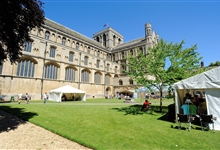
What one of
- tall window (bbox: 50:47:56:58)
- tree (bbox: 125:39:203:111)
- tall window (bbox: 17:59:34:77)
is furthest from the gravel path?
tall window (bbox: 50:47:56:58)

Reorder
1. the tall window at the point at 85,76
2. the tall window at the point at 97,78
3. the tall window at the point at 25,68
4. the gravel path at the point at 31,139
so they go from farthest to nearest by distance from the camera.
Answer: the tall window at the point at 97,78 → the tall window at the point at 85,76 → the tall window at the point at 25,68 → the gravel path at the point at 31,139

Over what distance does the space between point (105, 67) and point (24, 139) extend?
39.9m

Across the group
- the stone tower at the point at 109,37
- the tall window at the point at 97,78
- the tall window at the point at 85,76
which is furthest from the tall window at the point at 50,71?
the stone tower at the point at 109,37

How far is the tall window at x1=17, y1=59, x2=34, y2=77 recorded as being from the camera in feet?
80.4

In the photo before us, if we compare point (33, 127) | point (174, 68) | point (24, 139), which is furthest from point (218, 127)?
point (33, 127)

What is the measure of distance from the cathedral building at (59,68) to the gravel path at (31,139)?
31.0ft

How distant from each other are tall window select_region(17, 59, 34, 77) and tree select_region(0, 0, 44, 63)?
19465 mm

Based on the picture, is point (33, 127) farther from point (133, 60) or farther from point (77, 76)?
point (77, 76)

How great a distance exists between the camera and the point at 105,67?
146 ft

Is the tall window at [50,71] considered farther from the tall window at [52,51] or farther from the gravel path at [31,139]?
the gravel path at [31,139]

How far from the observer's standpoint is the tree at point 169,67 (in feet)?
32.0

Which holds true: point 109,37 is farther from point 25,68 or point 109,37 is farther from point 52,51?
point 25,68

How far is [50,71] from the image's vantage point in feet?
97.0

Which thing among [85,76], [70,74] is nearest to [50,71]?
[70,74]
